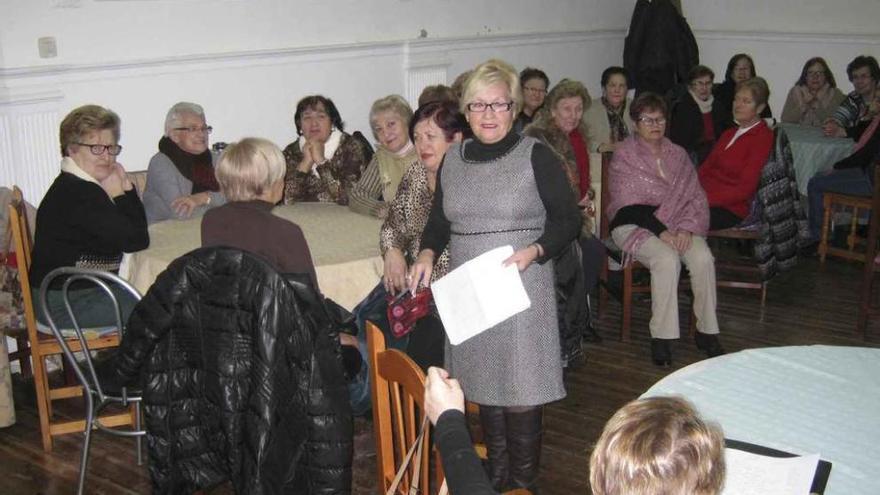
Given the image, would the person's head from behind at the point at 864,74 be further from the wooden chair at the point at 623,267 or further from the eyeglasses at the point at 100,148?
the eyeglasses at the point at 100,148

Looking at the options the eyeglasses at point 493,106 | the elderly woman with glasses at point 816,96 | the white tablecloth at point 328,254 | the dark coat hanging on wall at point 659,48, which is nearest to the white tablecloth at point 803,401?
the eyeglasses at point 493,106

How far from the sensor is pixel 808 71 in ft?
22.5

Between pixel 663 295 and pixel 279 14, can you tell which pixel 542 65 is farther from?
pixel 663 295

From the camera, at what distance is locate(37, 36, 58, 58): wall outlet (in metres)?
4.59

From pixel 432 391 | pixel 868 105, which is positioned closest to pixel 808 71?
pixel 868 105

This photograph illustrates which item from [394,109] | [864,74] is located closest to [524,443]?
[394,109]

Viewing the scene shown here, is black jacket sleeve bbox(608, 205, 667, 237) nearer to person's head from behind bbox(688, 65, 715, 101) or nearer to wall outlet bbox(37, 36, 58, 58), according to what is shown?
person's head from behind bbox(688, 65, 715, 101)

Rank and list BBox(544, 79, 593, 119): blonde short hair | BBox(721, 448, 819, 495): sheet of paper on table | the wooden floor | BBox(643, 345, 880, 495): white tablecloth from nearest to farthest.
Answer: BBox(721, 448, 819, 495): sheet of paper on table
BBox(643, 345, 880, 495): white tablecloth
the wooden floor
BBox(544, 79, 593, 119): blonde short hair

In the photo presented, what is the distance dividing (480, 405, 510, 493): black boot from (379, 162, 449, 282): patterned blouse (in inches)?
24.9

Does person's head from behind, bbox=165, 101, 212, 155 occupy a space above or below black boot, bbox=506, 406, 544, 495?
above

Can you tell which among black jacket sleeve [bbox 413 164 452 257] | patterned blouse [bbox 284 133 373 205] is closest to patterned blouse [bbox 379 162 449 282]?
black jacket sleeve [bbox 413 164 452 257]

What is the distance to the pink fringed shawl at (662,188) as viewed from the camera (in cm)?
443

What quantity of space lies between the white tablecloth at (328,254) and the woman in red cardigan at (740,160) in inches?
75.4

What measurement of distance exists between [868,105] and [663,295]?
9.69ft
